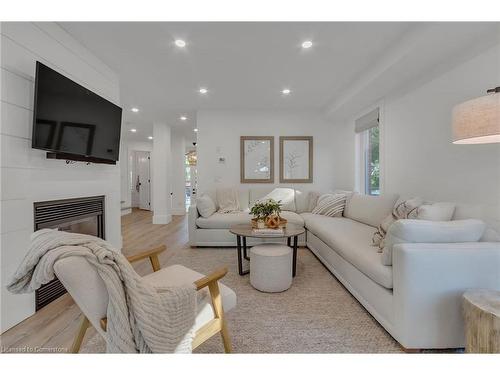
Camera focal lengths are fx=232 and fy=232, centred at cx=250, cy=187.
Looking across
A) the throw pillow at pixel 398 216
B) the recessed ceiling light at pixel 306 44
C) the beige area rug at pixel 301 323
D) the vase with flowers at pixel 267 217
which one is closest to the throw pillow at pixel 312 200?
the vase with flowers at pixel 267 217

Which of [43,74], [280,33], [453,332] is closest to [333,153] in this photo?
[280,33]

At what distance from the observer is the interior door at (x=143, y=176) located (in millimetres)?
8375

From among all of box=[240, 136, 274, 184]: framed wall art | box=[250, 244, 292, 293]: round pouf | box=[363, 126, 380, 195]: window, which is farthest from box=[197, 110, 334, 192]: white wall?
box=[250, 244, 292, 293]: round pouf

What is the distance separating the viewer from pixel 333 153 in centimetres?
476

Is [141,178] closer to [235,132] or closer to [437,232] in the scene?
[235,132]

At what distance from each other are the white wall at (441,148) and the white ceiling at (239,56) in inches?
25.2

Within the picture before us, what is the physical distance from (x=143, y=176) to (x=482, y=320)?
8965 mm

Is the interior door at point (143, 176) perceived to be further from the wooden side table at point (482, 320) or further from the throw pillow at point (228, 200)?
the wooden side table at point (482, 320)

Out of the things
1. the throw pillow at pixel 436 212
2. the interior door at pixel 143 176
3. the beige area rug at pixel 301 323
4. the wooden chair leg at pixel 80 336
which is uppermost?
the interior door at pixel 143 176

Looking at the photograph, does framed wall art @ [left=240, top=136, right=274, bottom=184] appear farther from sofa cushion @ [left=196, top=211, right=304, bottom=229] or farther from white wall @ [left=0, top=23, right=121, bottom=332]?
white wall @ [left=0, top=23, right=121, bottom=332]

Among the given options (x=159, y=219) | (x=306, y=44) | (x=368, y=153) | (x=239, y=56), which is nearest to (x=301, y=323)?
(x=306, y=44)

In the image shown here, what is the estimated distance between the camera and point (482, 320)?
116cm
